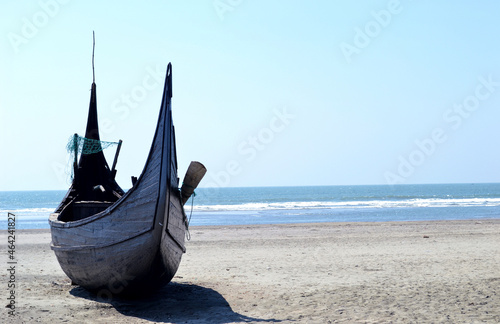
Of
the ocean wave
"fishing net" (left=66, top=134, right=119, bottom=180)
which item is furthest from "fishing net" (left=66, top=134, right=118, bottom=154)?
the ocean wave

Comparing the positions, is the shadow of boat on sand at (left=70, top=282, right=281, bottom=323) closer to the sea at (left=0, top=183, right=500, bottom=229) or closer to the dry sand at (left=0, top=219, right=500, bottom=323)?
the dry sand at (left=0, top=219, right=500, bottom=323)

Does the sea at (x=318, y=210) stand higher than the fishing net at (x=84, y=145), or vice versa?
the fishing net at (x=84, y=145)

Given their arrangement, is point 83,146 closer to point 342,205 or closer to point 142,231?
point 142,231

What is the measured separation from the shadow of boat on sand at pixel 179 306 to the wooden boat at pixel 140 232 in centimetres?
24

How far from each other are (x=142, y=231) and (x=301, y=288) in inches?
117

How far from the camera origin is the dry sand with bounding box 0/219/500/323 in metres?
6.89

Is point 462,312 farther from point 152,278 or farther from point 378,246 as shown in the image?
point 378,246

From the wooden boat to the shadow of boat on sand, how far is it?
0.24m

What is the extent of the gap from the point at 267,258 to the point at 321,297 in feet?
15.7

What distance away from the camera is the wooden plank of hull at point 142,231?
23.3 feet

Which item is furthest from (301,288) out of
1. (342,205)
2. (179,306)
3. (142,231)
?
(342,205)

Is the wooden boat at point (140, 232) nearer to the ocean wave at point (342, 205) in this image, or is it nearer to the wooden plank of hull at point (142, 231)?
the wooden plank of hull at point (142, 231)

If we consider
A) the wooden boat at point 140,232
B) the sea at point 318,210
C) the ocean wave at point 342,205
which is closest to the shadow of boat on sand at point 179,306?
the wooden boat at point 140,232

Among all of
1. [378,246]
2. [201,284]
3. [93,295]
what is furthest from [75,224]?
[378,246]
